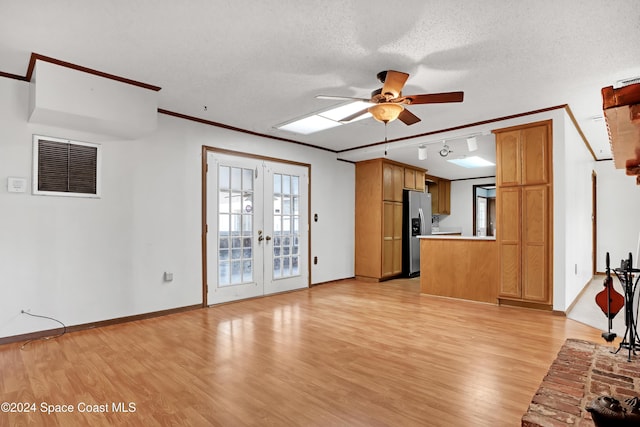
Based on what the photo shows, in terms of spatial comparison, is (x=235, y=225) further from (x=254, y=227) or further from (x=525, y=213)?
(x=525, y=213)

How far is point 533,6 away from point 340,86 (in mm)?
1744

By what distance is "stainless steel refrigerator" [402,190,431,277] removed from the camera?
7194 mm

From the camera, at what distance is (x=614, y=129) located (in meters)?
0.84

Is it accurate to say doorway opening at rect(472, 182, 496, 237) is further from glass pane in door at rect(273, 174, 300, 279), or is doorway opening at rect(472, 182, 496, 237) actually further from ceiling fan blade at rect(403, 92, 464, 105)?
ceiling fan blade at rect(403, 92, 464, 105)


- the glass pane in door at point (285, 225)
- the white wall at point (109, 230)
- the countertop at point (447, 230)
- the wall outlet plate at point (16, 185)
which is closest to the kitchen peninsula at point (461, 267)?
the glass pane in door at point (285, 225)

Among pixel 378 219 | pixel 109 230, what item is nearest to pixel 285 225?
pixel 378 219

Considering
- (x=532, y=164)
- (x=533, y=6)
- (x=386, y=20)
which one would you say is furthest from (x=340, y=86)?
(x=532, y=164)

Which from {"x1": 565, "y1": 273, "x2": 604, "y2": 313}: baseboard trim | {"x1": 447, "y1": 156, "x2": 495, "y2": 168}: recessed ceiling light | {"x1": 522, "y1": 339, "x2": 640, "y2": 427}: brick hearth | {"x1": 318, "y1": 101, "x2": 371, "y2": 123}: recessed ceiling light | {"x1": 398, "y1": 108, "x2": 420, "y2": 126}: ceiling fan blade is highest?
{"x1": 318, "y1": 101, "x2": 371, "y2": 123}: recessed ceiling light

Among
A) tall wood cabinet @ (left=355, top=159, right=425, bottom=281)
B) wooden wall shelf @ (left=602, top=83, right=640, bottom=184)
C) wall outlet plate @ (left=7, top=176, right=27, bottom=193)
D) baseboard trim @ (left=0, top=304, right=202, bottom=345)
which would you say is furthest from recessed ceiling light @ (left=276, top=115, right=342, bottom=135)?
wooden wall shelf @ (left=602, top=83, right=640, bottom=184)

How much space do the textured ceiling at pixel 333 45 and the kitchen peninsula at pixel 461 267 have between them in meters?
2.00

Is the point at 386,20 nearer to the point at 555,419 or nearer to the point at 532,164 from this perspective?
the point at 555,419

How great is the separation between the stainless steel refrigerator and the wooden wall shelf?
630cm

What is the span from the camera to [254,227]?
17.2 ft

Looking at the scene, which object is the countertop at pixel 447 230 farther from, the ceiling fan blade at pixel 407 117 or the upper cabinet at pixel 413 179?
the ceiling fan blade at pixel 407 117
